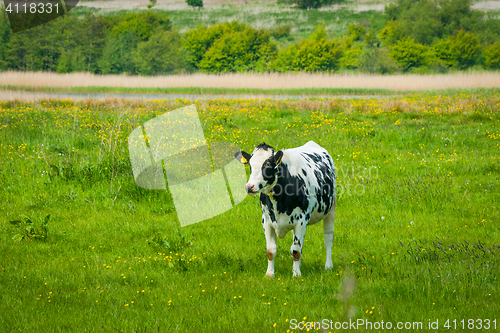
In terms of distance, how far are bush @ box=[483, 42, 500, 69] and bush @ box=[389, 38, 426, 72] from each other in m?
11.1

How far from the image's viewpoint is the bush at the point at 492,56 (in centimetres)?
7238

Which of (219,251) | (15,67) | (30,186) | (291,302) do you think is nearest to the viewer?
(291,302)

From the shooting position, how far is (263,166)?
236 inches

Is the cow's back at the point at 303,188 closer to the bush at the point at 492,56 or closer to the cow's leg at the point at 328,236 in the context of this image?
the cow's leg at the point at 328,236

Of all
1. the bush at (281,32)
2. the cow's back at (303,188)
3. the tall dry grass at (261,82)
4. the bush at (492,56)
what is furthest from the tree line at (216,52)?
the cow's back at (303,188)

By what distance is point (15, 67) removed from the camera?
70.2 metres

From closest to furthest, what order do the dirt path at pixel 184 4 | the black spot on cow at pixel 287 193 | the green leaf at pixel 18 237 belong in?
1. the black spot on cow at pixel 287 193
2. the green leaf at pixel 18 237
3. the dirt path at pixel 184 4

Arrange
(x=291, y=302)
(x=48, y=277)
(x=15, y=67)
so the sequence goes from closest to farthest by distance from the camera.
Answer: (x=291, y=302) < (x=48, y=277) < (x=15, y=67)

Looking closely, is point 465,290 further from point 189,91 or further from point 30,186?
point 189,91

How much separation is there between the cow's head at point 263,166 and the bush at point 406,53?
71383 millimetres

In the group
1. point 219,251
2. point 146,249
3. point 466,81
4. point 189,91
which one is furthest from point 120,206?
point 466,81

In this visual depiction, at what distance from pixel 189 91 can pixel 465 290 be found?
39.8 meters

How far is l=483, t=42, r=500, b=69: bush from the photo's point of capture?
237 ft

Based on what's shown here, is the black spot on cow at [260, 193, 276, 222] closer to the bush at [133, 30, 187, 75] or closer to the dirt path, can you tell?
the bush at [133, 30, 187, 75]
